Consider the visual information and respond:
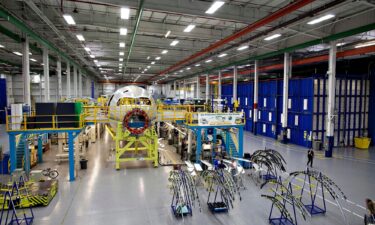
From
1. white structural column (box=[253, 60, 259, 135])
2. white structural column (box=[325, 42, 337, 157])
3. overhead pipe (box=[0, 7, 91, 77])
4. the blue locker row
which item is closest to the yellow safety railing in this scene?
overhead pipe (box=[0, 7, 91, 77])

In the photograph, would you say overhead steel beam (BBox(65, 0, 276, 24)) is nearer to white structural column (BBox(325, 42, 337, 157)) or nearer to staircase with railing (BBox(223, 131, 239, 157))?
white structural column (BBox(325, 42, 337, 157))

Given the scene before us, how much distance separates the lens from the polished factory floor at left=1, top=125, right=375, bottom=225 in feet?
29.6

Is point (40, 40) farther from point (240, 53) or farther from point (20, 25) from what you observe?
point (240, 53)

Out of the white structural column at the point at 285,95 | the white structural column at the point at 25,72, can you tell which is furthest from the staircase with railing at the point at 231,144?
the white structural column at the point at 25,72

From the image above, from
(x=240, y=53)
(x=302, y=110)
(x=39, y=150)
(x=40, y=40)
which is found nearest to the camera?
(x=39, y=150)

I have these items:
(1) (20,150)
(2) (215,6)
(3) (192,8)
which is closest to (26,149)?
(1) (20,150)

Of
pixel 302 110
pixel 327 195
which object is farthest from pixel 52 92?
pixel 327 195

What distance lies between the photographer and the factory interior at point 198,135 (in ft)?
31.7

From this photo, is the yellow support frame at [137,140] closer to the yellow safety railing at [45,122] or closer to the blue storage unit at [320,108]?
the yellow safety railing at [45,122]

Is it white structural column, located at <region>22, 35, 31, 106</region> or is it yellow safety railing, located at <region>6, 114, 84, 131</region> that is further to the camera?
white structural column, located at <region>22, 35, 31, 106</region>

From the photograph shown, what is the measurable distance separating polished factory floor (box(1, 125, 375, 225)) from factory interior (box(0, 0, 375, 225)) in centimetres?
8

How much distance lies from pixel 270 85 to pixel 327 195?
58.6 feet

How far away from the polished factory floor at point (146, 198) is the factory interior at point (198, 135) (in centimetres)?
8

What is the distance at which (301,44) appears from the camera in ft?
65.5
